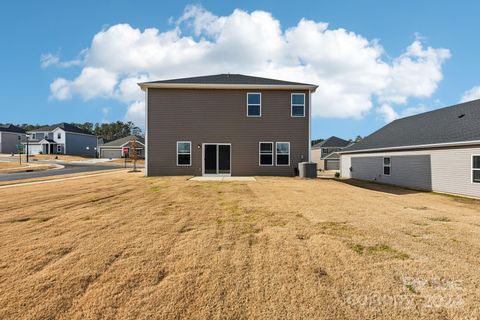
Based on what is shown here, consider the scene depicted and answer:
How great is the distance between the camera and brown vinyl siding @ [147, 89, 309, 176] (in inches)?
666

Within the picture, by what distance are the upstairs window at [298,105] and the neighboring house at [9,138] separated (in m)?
66.2

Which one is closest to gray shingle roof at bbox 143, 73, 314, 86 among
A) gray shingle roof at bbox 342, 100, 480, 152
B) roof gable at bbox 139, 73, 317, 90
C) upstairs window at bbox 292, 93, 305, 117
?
roof gable at bbox 139, 73, 317, 90

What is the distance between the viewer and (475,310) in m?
2.86

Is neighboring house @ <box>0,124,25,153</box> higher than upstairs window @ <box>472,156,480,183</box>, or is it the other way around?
neighboring house @ <box>0,124,25,153</box>

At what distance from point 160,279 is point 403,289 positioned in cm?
311

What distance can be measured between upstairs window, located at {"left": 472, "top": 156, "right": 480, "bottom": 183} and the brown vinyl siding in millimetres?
8161

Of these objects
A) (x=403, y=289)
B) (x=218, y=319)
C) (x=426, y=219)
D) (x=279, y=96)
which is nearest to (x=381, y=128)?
(x=279, y=96)

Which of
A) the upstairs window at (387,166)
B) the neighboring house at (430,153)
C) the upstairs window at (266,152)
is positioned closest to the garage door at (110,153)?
the upstairs window at (266,152)

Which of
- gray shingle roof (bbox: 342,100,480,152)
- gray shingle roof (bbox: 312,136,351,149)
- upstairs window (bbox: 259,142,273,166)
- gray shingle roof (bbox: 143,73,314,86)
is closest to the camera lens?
gray shingle roof (bbox: 342,100,480,152)

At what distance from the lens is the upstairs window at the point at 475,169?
1162cm

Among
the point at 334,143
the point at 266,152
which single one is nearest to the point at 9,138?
the point at 266,152

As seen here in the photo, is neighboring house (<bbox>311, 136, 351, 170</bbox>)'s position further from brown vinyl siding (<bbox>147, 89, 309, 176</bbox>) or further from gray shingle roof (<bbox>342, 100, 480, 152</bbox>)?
brown vinyl siding (<bbox>147, 89, 309, 176</bbox>)

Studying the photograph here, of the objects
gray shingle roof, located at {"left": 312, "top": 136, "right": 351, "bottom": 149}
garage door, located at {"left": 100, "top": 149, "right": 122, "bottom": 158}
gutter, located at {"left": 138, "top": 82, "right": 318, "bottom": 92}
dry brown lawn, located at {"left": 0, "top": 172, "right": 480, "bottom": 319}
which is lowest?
dry brown lawn, located at {"left": 0, "top": 172, "right": 480, "bottom": 319}

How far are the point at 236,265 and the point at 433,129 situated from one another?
56.2 feet
